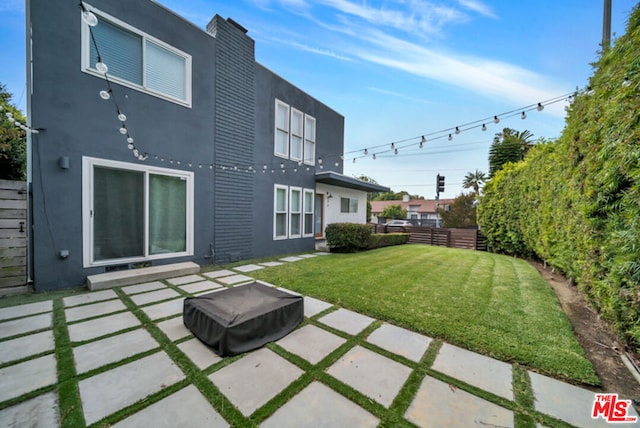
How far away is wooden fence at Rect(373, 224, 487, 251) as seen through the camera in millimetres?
10117

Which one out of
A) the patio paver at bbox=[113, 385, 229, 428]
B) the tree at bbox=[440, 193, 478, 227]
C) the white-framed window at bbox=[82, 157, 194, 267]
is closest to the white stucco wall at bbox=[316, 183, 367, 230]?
the white-framed window at bbox=[82, 157, 194, 267]

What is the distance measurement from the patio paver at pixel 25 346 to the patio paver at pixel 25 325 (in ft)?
0.64

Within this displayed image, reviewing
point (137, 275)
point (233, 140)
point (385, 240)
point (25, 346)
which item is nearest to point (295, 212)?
point (233, 140)

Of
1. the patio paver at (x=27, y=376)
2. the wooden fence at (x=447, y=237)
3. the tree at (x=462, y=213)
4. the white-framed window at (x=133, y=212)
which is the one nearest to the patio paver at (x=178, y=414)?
the patio paver at (x=27, y=376)

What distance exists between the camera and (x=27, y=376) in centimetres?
178

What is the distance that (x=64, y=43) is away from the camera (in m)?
3.77

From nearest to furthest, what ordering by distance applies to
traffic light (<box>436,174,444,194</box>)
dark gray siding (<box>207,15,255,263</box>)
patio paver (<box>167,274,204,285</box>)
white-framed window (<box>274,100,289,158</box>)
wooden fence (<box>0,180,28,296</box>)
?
wooden fence (<box>0,180,28,296</box>), patio paver (<box>167,274,204,285</box>), dark gray siding (<box>207,15,255,263</box>), white-framed window (<box>274,100,289,158</box>), traffic light (<box>436,174,444,194</box>)

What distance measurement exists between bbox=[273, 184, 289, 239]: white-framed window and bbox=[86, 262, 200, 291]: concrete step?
2.79 m

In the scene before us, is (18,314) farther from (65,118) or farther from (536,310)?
(536,310)

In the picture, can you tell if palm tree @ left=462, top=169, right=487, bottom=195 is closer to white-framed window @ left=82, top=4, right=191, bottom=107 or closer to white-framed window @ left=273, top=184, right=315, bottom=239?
white-framed window @ left=273, top=184, right=315, bottom=239

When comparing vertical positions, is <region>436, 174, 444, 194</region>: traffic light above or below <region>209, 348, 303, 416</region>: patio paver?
above

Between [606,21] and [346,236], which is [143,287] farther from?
[606,21]

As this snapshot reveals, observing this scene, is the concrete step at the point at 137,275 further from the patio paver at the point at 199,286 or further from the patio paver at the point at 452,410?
the patio paver at the point at 452,410

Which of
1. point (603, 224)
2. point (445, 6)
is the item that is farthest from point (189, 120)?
point (603, 224)
